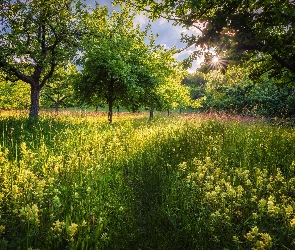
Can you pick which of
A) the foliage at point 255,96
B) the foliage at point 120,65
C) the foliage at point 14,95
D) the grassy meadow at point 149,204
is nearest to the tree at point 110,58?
the foliage at point 120,65

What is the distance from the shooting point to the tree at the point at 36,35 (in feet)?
39.5

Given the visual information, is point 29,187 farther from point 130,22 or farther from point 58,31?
point 130,22

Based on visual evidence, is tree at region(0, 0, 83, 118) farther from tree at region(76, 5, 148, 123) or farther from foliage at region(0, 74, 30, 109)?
foliage at region(0, 74, 30, 109)

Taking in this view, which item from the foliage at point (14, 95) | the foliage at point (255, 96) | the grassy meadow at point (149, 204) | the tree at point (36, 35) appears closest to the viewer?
the grassy meadow at point (149, 204)

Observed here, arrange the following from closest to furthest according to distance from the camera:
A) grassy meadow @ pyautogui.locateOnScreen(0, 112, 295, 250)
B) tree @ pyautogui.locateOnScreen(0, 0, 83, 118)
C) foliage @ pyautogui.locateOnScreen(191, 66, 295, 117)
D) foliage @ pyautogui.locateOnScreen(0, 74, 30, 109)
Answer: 1. grassy meadow @ pyautogui.locateOnScreen(0, 112, 295, 250)
2. tree @ pyautogui.locateOnScreen(0, 0, 83, 118)
3. foliage @ pyautogui.locateOnScreen(191, 66, 295, 117)
4. foliage @ pyautogui.locateOnScreen(0, 74, 30, 109)

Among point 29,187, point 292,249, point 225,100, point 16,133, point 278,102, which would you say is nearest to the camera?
point 292,249

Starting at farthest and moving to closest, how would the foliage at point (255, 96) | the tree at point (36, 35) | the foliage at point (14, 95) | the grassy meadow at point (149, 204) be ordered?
the foliage at point (14, 95)
the foliage at point (255, 96)
the tree at point (36, 35)
the grassy meadow at point (149, 204)

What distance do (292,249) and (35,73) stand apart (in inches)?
618

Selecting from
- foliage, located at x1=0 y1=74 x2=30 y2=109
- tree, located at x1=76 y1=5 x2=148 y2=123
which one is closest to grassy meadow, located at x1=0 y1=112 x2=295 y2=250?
tree, located at x1=76 y1=5 x2=148 y2=123

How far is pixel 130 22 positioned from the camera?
16797mm

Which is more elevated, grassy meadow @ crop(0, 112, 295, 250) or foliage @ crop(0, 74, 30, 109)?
foliage @ crop(0, 74, 30, 109)

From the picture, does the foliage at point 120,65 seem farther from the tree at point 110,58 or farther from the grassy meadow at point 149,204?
the grassy meadow at point 149,204

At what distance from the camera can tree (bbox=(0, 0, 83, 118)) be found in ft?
39.5

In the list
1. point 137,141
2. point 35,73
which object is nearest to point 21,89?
point 35,73
